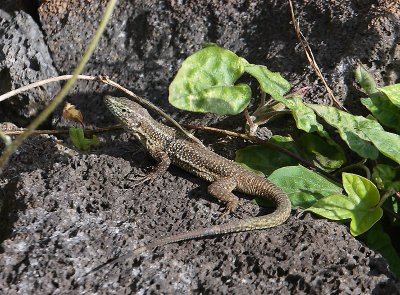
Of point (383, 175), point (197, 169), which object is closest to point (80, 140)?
point (197, 169)

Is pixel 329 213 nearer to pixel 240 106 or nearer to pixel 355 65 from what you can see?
pixel 240 106

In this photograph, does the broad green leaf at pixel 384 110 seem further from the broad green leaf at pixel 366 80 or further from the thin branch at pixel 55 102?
the thin branch at pixel 55 102

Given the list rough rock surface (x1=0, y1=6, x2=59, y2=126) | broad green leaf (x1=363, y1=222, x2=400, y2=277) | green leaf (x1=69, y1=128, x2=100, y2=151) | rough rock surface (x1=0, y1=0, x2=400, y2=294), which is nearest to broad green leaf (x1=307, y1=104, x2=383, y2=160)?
rough rock surface (x1=0, y1=0, x2=400, y2=294)

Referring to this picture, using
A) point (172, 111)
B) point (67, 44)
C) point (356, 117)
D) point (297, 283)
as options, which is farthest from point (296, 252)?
point (67, 44)

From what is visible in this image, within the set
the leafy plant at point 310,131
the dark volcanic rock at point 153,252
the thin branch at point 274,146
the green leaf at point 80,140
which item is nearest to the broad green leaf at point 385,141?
the leafy plant at point 310,131

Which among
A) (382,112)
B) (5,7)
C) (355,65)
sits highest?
(5,7)

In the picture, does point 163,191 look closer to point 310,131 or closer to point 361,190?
point 310,131
